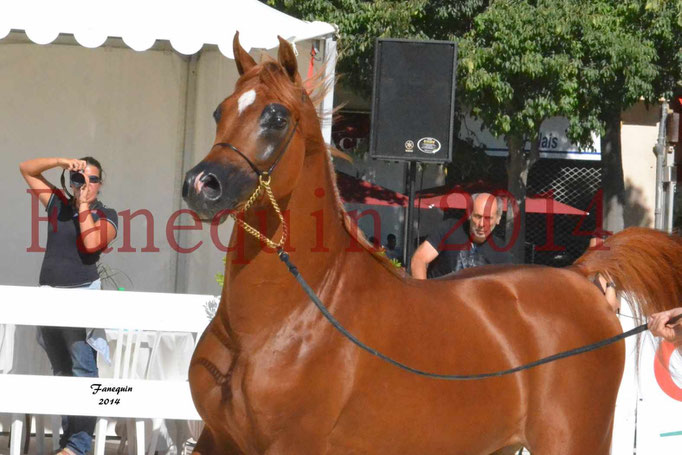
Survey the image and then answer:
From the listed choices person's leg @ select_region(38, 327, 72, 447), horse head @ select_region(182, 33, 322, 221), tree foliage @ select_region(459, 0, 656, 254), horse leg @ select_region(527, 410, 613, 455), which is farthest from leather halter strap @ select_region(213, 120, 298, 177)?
tree foliage @ select_region(459, 0, 656, 254)

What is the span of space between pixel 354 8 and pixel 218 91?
16.0ft

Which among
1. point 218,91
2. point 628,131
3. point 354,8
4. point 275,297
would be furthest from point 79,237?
point 628,131

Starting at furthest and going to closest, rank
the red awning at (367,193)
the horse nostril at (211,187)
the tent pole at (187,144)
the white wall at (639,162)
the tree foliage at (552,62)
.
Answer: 1. the white wall at (639,162)
2. the red awning at (367,193)
3. the tree foliage at (552,62)
4. the tent pole at (187,144)
5. the horse nostril at (211,187)

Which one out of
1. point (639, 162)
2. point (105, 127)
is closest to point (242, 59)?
point (105, 127)

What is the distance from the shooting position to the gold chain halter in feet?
10.4

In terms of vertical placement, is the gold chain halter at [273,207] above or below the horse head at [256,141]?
below

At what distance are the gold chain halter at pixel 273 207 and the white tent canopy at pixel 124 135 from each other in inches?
163

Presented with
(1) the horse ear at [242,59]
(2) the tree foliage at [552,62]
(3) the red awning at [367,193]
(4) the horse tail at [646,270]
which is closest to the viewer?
(1) the horse ear at [242,59]

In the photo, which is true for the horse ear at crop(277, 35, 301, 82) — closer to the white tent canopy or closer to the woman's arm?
the woman's arm

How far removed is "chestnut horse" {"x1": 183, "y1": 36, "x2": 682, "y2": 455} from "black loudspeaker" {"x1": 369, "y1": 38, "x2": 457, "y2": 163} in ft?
10.3

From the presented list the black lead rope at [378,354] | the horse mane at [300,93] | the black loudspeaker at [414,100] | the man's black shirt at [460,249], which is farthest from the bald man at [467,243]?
the black loudspeaker at [414,100]

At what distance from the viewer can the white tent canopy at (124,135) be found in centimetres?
773

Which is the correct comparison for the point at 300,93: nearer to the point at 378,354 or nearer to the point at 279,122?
the point at 279,122

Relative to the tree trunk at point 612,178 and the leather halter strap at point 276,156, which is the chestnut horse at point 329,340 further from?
the tree trunk at point 612,178
